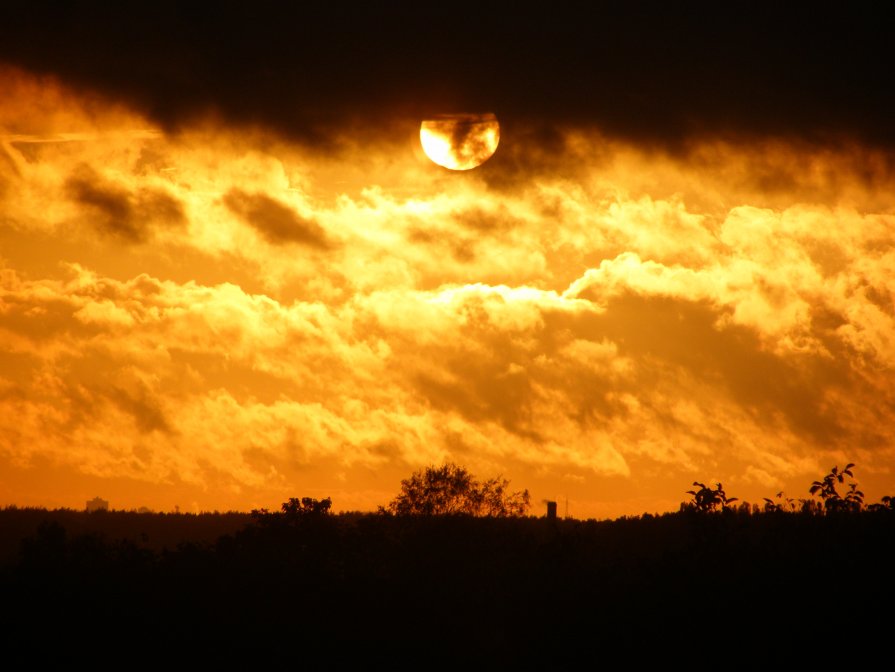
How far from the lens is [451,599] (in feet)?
165

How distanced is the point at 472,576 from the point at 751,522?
683 inches

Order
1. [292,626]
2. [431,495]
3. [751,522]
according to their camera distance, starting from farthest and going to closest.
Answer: [431,495] < [751,522] < [292,626]

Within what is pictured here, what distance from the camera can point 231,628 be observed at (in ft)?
156

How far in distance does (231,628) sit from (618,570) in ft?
56.2

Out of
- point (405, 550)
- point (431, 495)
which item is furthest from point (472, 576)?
point (431, 495)

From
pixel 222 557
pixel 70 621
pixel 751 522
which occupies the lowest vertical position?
pixel 70 621

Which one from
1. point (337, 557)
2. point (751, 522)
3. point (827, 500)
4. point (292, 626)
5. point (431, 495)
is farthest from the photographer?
point (431, 495)

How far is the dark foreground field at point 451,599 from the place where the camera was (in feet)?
143

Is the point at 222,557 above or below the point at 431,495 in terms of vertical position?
below

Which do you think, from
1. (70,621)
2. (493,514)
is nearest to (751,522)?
(493,514)

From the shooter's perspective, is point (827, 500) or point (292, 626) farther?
point (292, 626)

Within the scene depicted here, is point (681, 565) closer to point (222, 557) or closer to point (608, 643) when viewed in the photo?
point (608, 643)

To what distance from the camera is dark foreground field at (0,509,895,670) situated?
43688 mm

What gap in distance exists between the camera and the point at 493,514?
3273 inches
